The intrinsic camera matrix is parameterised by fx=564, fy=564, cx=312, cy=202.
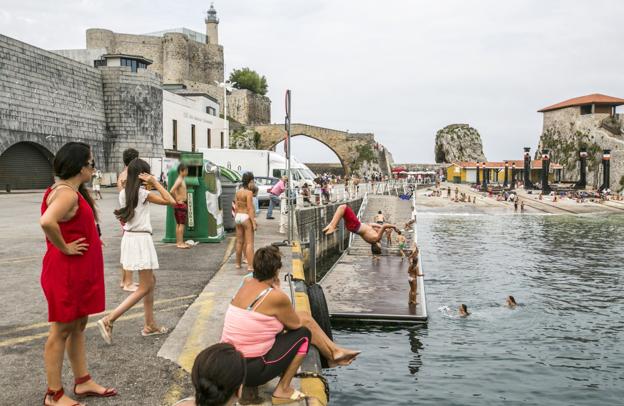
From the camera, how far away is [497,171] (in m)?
91.6

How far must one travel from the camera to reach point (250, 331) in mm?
4410

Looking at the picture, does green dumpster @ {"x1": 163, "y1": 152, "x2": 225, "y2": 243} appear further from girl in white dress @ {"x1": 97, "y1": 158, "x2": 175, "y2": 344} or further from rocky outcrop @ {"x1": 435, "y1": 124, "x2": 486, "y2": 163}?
rocky outcrop @ {"x1": 435, "y1": 124, "x2": 486, "y2": 163}

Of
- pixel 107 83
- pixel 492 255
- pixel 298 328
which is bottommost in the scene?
pixel 492 255

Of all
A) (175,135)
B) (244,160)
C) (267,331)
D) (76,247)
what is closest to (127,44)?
(175,135)

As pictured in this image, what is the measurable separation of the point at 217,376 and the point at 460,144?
417 feet

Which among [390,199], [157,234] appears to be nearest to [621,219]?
[390,199]

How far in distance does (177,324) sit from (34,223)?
1293 cm

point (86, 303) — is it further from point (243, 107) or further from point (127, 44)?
point (127, 44)

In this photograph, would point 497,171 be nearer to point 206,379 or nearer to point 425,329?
point 425,329

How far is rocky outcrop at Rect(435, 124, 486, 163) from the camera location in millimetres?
124375

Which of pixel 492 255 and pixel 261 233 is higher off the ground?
pixel 261 233

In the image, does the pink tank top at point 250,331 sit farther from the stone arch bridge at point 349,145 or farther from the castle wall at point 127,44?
the stone arch bridge at point 349,145

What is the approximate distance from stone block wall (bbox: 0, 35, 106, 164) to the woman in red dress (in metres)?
30.6

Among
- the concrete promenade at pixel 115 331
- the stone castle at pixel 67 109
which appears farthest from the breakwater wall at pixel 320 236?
the stone castle at pixel 67 109
